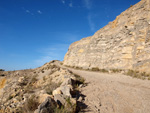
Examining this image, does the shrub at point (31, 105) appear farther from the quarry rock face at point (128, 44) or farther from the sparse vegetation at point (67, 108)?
the quarry rock face at point (128, 44)

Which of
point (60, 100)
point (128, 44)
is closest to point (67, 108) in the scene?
point (60, 100)

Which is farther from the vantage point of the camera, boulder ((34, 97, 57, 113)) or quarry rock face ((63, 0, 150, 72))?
quarry rock face ((63, 0, 150, 72))

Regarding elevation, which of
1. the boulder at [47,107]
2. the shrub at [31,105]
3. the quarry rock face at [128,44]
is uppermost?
the quarry rock face at [128,44]

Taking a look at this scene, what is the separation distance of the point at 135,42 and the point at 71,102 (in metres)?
11.9

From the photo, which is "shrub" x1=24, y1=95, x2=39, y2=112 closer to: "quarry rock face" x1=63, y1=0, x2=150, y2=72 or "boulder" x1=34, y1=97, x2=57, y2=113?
"boulder" x1=34, y1=97, x2=57, y2=113

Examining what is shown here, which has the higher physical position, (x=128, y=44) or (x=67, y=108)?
(x=128, y=44)

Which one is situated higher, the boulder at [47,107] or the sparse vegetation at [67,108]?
the boulder at [47,107]

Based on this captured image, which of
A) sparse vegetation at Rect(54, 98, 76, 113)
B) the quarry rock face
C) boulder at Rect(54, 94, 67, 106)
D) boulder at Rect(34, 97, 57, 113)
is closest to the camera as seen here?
boulder at Rect(34, 97, 57, 113)

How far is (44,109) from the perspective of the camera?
8.21ft

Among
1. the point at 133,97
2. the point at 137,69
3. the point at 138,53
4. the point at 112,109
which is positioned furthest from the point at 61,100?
the point at 138,53

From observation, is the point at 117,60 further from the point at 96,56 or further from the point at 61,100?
the point at 61,100

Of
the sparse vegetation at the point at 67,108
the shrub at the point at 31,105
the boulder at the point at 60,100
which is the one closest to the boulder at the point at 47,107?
the sparse vegetation at the point at 67,108

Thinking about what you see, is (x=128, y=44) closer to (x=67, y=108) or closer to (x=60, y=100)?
(x=60, y=100)

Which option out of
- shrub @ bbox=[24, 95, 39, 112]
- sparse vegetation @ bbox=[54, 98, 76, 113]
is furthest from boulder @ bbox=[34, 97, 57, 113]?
shrub @ bbox=[24, 95, 39, 112]
